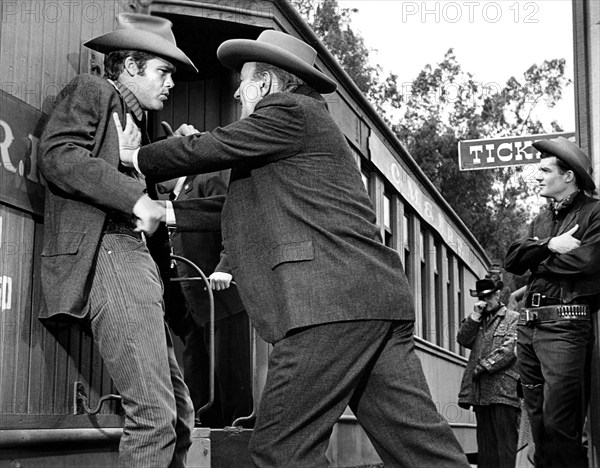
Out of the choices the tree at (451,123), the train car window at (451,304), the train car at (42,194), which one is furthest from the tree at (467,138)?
the train car at (42,194)

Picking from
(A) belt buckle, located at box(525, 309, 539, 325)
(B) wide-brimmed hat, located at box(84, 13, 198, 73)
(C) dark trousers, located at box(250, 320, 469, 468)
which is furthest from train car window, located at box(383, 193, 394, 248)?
(C) dark trousers, located at box(250, 320, 469, 468)

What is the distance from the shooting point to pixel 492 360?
27.3 ft

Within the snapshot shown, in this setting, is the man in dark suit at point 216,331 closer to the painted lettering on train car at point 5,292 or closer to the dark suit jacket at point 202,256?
the dark suit jacket at point 202,256

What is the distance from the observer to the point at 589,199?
6090 millimetres

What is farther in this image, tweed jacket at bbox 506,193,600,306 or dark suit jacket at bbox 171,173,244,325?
dark suit jacket at bbox 171,173,244,325

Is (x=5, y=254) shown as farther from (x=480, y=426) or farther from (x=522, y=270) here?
(x=480, y=426)

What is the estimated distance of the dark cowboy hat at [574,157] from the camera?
19.6 ft

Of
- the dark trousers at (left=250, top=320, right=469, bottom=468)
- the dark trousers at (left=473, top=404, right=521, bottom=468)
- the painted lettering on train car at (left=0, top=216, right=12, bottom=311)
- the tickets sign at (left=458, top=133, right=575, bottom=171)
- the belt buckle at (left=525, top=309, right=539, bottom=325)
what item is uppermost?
the tickets sign at (left=458, top=133, right=575, bottom=171)

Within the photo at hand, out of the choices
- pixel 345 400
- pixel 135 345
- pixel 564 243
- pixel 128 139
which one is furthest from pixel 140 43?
pixel 564 243

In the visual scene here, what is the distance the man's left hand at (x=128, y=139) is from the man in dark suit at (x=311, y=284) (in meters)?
0.20

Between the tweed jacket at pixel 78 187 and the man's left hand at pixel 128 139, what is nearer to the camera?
the tweed jacket at pixel 78 187

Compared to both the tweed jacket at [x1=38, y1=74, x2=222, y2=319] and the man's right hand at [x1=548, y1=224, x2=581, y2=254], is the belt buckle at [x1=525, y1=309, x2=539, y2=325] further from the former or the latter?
the tweed jacket at [x1=38, y1=74, x2=222, y2=319]

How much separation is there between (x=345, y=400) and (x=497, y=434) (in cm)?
540

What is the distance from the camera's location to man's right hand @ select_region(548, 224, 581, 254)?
5.76m
